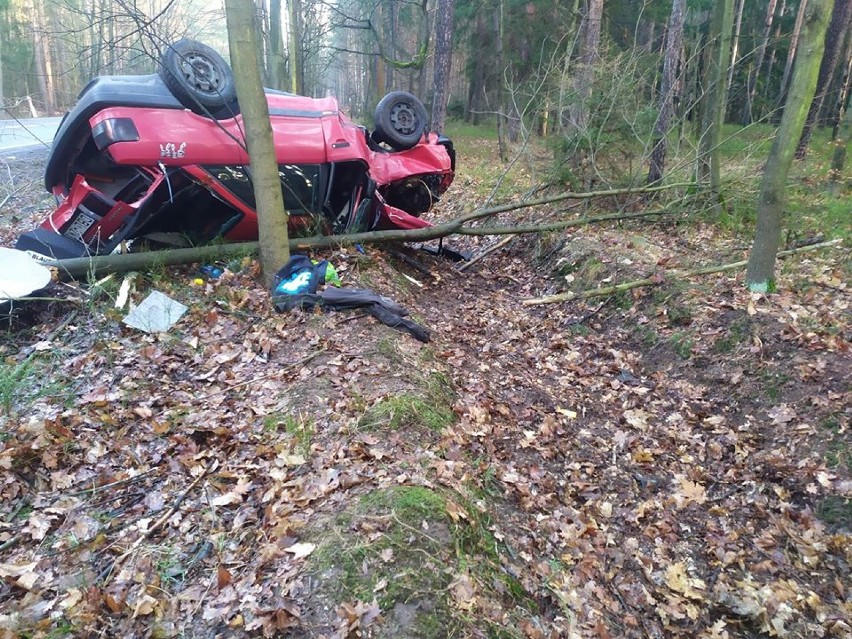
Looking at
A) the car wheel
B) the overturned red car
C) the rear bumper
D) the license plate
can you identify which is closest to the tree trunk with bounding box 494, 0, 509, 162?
the overturned red car

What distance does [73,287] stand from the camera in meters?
5.64

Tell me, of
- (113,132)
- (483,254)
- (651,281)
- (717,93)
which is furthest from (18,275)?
(717,93)

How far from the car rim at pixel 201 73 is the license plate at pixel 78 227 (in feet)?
5.92

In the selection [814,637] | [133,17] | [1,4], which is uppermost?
[1,4]

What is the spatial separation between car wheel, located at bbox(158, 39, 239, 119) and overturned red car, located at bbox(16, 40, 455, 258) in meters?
0.01

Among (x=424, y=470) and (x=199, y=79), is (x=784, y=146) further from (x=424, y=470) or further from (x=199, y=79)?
(x=199, y=79)

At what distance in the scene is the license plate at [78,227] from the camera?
19.4 feet

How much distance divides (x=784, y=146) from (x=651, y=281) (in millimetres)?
1927

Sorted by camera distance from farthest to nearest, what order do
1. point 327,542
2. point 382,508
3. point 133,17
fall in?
point 133,17
point 382,508
point 327,542

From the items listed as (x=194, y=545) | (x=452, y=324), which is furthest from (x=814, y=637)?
(x=452, y=324)

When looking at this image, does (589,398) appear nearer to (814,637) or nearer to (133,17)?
(814,637)

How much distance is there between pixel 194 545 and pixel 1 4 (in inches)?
1029

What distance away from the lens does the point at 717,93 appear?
8609 millimetres

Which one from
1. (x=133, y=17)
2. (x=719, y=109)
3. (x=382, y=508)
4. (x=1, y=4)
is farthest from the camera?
(x=1, y=4)
